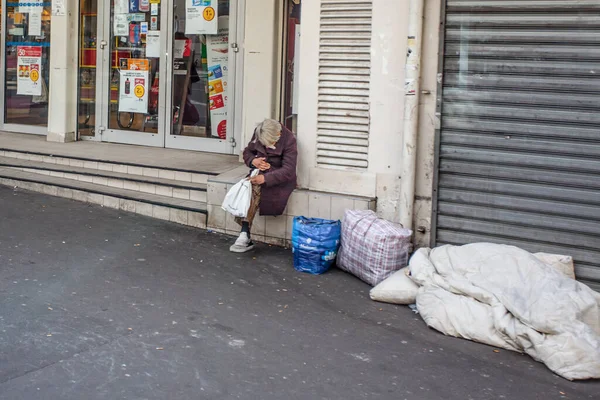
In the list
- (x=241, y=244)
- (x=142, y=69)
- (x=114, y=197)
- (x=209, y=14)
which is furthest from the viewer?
(x=142, y=69)

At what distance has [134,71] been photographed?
11.4m

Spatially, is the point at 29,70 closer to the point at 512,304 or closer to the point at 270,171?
the point at 270,171

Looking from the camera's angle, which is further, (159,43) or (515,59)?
(159,43)

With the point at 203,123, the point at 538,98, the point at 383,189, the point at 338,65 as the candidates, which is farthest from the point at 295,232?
the point at 203,123

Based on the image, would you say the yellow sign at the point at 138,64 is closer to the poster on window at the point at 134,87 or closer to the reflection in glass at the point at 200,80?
the poster on window at the point at 134,87

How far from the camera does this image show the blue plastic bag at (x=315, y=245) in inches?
283

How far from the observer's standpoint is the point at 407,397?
15.4 feet

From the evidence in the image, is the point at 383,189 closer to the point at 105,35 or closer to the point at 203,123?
the point at 203,123

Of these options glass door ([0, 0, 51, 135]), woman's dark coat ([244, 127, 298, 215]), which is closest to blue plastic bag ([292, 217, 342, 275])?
woman's dark coat ([244, 127, 298, 215])

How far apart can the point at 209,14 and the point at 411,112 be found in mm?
4284

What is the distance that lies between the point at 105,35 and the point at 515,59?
6705mm

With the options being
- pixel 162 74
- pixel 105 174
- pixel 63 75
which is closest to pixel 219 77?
pixel 162 74

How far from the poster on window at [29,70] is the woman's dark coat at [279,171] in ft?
19.7

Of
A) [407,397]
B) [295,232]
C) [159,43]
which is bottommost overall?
[407,397]
